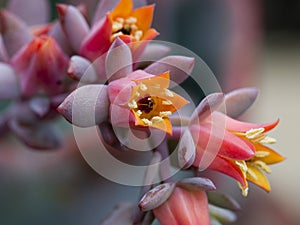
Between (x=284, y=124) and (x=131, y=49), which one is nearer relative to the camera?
(x=131, y=49)

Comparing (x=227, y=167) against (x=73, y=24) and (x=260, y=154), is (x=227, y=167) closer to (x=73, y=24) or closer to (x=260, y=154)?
(x=260, y=154)

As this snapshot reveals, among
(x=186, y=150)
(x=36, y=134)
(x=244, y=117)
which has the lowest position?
(x=244, y=117)

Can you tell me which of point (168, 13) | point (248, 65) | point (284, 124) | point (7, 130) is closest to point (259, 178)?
point (7, 130)

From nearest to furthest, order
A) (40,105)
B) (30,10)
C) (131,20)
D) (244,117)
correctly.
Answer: (131,20) → (40,105) → (30,10) → (244,117)

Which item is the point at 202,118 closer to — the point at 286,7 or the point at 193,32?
the point at 193,32

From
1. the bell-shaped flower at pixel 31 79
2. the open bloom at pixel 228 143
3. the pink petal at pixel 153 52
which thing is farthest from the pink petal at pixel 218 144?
the bell-shaped flower at pixel 31 79

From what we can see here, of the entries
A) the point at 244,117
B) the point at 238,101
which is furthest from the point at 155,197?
the point at 244,117

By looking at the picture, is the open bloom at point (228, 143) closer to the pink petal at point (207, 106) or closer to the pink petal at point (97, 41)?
A: the pink petal at point (207, 106)
